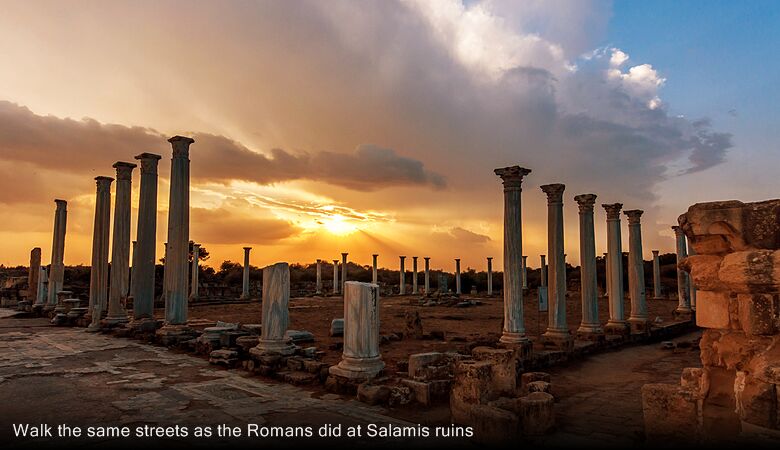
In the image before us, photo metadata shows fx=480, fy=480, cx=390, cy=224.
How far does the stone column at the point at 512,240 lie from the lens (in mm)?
12945

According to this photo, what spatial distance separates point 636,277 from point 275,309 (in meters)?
14.3

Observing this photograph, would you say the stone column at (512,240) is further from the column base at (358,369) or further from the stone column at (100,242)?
the stone column at (100,242)

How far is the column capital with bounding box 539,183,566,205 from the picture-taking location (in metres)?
15.4

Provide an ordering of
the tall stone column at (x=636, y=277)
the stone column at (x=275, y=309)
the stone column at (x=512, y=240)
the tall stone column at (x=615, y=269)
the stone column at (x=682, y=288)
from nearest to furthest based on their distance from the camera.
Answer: the stone column at (x=275, y=309) < the stone column at (x=512, y=240) < the tall stone column at (x=615, y=269) < the tall stone column at (x=636, y=277) < the stone column at (x=682, y=288)

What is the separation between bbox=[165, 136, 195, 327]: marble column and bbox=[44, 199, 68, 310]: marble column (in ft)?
43.3

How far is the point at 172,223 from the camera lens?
48.2 ft

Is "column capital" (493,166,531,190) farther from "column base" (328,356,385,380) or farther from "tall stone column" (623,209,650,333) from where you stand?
"tall stone column" (623,209,650,333)

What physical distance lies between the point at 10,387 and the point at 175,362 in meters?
3.31

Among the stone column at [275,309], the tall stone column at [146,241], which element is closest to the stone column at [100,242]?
the tall stone column at [146,241]

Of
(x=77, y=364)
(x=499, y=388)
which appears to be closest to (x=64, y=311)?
(x=77, y=364)

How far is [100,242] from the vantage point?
20031 millimetres

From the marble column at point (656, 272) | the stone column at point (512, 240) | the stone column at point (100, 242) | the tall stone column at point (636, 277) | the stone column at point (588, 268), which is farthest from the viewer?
the marble column at point (656, 272)

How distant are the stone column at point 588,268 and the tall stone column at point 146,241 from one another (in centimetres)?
1453

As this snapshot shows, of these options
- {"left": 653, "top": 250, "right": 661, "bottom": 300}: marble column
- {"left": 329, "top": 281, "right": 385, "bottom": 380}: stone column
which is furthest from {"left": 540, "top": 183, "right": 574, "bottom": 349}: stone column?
{"left": 653, "top": 250, "right": 661, "bottom": 300}: marble column
